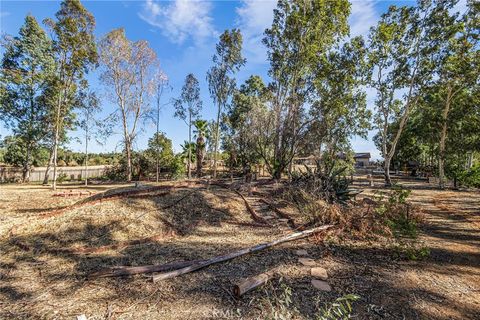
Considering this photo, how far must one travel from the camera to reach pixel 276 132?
1049cm

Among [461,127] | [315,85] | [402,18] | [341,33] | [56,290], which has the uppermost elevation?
[402,18]

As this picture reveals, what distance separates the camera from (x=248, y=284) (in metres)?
2.56

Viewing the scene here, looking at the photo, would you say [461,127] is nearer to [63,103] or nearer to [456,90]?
[456,90]

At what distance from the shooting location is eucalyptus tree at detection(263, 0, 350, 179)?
10219mm

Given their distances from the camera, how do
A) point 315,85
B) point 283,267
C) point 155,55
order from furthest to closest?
point 155,55 < point 315,85 < point 283,267

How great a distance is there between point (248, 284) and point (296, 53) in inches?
435

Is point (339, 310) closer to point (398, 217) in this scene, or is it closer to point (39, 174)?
point (398, 217)

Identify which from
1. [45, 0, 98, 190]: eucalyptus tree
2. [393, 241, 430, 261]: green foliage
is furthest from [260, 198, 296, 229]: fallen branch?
[45, 0, 98, 190]: eucalyptus tree

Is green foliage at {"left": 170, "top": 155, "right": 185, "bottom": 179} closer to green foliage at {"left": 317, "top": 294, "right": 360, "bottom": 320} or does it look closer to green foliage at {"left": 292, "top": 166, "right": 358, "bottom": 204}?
green foliage at {"left": 292, "top": 166, "right": 358, "bottom": 204}

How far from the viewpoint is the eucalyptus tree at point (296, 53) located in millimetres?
10219

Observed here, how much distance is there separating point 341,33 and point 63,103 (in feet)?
58.6

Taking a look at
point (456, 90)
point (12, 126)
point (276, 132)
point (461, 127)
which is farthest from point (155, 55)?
point (461, 127)

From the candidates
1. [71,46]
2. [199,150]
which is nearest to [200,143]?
[199,150]

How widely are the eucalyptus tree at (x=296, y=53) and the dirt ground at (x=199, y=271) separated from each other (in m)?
5.14
